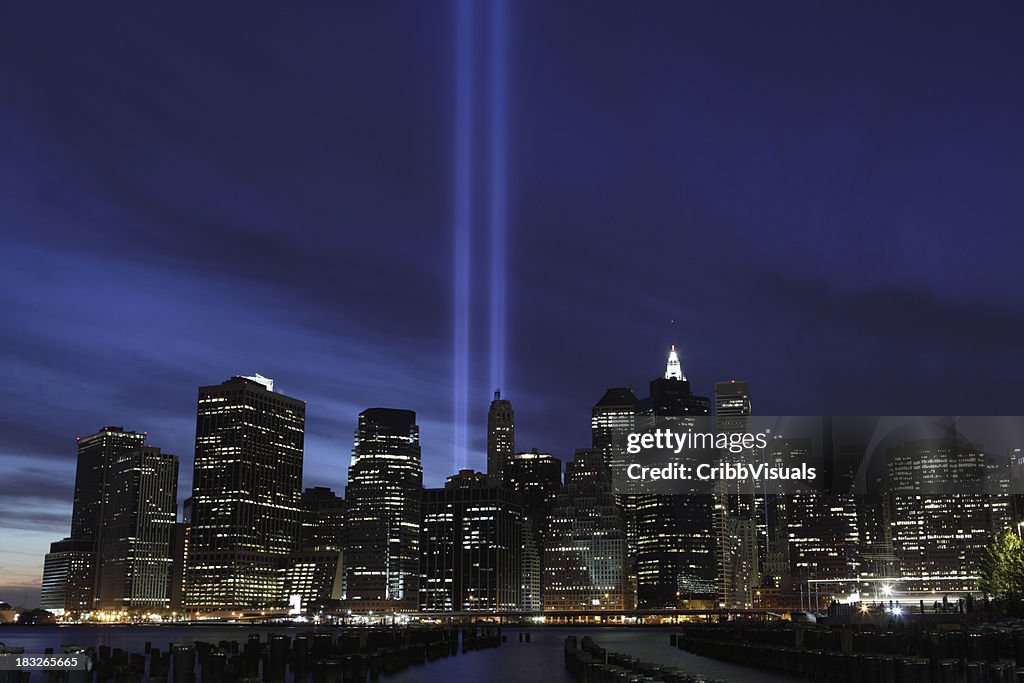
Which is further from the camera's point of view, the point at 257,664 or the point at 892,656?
the point at 257,664

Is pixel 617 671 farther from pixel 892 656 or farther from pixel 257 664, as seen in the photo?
A: pixel 257 664

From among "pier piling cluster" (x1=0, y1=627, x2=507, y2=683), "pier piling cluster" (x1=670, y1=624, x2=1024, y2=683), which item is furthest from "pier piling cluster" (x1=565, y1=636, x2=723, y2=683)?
"pier piling cluster" (x1=0, y1=627, x2=507, y2=683)

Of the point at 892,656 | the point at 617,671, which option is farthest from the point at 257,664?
the point at 892,656

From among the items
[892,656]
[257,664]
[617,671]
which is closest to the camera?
[617,671]

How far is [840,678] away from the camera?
57.5 metres

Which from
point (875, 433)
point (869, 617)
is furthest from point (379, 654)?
point (869, 617)

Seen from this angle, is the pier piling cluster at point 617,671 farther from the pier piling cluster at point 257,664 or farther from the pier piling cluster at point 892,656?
the pier piling cluster at point 257,664

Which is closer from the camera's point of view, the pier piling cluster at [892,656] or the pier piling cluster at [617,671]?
the pier piling cluster at [617,671]

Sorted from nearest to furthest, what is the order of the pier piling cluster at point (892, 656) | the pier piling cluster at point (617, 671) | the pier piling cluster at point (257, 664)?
the pier piling cluster at point (617, 671), the pier piling cluster at point (892, 656), the pier piling cluster at point (257, 664)

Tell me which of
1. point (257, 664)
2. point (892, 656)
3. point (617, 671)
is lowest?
point (257, 664)

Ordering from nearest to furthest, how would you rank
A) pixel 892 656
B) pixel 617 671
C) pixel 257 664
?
pixel 617 671, pixel 892 656, pixel 257 664

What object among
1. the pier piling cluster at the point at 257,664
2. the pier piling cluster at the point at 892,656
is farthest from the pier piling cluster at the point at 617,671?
the pier piling cluster at the point at 257,664

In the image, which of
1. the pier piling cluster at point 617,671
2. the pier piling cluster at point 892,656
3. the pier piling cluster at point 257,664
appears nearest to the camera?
the pier piling cluster at point 617,671

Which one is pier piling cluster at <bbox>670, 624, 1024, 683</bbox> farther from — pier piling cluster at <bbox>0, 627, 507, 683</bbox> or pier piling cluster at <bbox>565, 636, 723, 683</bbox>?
pier piling cluster at <bbox>0, 627, 507, 683</bbox>
